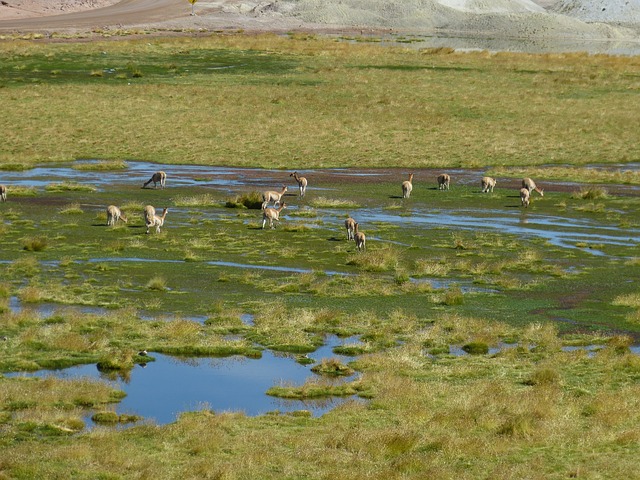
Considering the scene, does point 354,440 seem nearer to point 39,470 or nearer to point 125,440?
point 125,440

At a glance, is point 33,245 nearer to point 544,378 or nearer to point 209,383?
point 209,383

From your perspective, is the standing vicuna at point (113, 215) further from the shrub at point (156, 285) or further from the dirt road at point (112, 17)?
the dirt road at point (112, 17)

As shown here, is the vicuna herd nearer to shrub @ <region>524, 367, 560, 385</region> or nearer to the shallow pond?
the shallow pond

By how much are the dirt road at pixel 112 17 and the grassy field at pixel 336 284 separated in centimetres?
5276

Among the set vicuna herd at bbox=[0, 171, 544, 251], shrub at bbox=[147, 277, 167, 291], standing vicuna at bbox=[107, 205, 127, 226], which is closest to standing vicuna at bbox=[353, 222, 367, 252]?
vicuna herd at bbox=[0, 171, 544, 251]

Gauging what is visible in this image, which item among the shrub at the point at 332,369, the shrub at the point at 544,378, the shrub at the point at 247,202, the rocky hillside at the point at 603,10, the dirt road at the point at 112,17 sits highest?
the rocky hillside at the point at 603,10

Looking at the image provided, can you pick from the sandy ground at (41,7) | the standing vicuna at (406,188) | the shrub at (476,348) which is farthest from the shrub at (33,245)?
the sandy ground at (41,7)

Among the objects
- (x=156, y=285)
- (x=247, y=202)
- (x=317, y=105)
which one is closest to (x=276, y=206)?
(x=247, y=202)

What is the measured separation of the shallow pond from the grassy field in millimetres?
421

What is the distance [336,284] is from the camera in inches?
1293

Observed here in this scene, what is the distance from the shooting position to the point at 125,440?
776 inches

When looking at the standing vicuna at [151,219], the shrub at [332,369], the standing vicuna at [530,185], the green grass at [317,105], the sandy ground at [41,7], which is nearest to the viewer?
the shrub at [332,369]

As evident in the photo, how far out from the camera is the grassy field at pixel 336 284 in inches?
768

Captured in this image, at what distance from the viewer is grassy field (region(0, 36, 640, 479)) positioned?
19.5 meters
